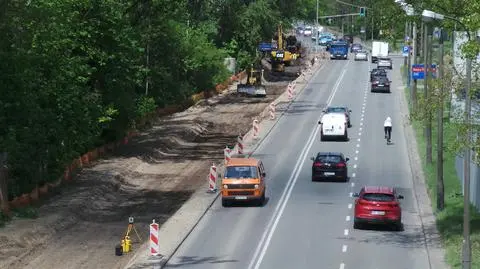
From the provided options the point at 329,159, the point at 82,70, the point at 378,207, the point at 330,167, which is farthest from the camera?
the point at 82,70

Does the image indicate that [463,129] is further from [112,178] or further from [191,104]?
[191,104]

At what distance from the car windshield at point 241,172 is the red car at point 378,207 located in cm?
628

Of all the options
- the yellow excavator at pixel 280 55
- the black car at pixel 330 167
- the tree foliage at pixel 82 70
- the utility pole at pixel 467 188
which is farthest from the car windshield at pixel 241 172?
the yellow excavator at pixel 280 55

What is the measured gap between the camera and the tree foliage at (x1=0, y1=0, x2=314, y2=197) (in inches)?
1556

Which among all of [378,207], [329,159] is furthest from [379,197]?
[329,159]

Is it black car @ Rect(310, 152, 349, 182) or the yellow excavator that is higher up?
the yellow excavator

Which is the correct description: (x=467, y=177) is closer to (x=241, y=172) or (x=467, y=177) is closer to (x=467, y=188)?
(x=467, y=188)

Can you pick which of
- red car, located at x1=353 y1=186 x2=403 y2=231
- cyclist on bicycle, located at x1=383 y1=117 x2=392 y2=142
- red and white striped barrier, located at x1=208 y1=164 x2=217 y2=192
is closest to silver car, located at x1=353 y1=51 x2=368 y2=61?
cyclist on bicycle, located at x1=383 y1=117 x2=392 y2=142

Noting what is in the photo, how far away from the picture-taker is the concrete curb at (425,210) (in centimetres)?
3017

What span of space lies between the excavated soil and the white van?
6434mm

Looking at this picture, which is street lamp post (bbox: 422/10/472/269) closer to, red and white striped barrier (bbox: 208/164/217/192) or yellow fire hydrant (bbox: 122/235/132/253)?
yellow fire hydrant (bbox: 122/235/132/253)

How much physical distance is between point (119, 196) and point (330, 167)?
10170 mm

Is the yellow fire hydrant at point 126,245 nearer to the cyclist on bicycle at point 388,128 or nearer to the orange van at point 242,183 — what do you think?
the orange van at point 242,183

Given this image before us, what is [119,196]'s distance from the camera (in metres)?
44.0
